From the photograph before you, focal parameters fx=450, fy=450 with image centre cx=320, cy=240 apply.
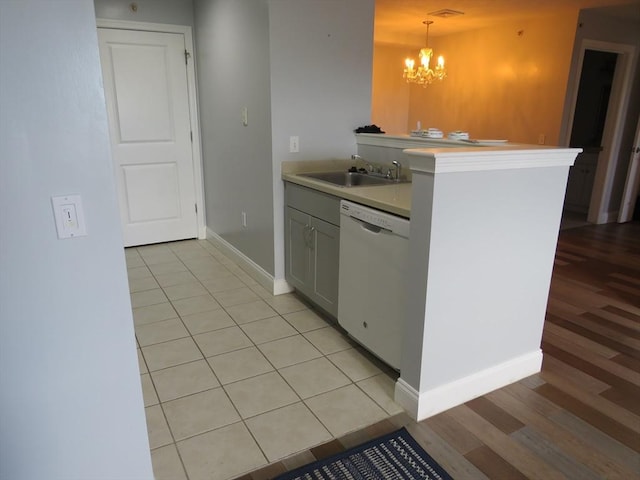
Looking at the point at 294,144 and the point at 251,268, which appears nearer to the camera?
the point at 294,144

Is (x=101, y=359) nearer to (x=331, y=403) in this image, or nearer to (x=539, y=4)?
(x=331, y=403)

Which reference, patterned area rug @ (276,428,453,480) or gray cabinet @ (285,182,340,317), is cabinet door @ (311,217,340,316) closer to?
gray cabinet @ (285,182,340,317)

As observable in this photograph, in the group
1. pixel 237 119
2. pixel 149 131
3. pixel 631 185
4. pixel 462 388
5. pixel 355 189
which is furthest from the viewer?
pixel 631 185

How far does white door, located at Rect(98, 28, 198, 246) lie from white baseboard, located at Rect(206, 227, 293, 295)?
52 cm

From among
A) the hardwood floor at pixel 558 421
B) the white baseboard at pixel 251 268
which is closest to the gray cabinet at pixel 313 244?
the white baseboard at pixel 251 268

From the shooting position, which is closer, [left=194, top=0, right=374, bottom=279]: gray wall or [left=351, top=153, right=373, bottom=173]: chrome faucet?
[left=194, top=0, right=374, bottom=279]: gray wall

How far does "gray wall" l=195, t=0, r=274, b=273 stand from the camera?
3.19 meters

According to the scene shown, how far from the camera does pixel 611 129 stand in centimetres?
A: 555

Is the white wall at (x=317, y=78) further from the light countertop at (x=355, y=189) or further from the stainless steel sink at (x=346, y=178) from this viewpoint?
the stainless steel sink at (x=346, y=178)

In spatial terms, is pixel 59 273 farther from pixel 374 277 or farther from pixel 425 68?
pixel 425 68

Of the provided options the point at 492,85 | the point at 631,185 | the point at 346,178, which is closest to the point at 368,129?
the point at 346,178

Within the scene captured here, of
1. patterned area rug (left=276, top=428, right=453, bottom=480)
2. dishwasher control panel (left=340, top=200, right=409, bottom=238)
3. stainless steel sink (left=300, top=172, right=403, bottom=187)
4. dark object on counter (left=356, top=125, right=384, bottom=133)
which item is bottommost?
patterned area rug (left=276, top=428, right=453, bottom=480)

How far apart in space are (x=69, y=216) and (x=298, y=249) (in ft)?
6.57

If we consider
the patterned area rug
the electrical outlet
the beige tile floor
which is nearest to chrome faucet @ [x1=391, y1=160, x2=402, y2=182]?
the electrical outlet
